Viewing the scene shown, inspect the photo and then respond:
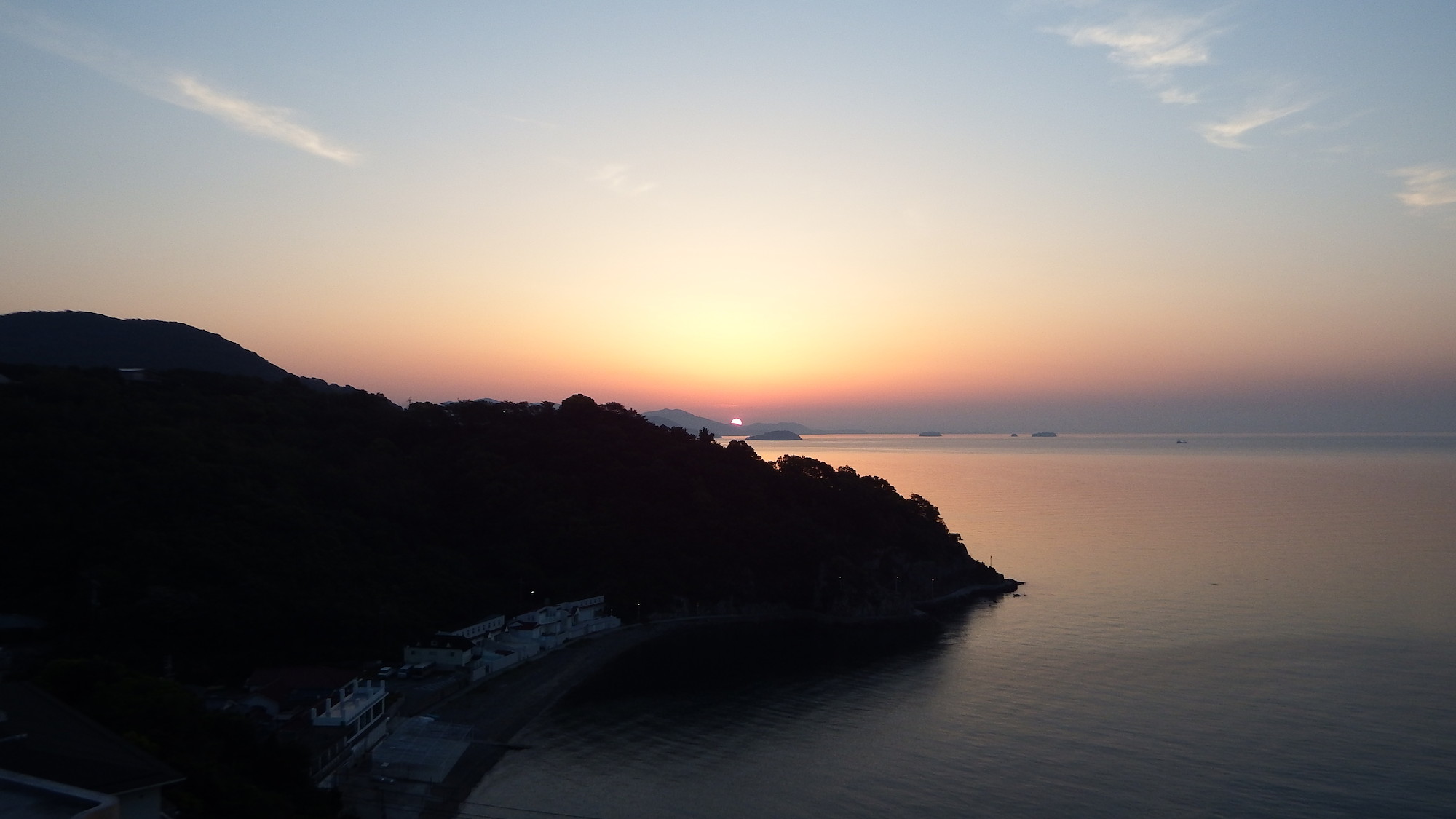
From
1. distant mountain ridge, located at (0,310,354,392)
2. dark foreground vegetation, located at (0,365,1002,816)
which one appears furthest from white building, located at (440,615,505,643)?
distant mountain ridge, located at (0,310,354,392)

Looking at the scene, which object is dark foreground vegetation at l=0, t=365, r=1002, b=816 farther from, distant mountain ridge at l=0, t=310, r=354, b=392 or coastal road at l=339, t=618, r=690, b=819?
distant mountain ridge at l=0, t=310, r=354, b=392

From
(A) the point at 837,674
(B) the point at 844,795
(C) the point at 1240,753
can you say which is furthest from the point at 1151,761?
(A) the point at 837,674

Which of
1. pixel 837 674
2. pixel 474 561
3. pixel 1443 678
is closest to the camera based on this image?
pixel 1443 678

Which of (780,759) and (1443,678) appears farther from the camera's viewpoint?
(1443,678)

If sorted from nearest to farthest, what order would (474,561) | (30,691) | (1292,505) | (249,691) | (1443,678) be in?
(30,691) < (249,691) < (1443,678) < (474,561) < (1292,505)

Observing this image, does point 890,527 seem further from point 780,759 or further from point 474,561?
point 780,759

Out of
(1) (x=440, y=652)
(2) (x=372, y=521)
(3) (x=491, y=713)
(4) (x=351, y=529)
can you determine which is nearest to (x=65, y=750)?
(3) (x=491, y=713)
